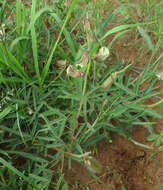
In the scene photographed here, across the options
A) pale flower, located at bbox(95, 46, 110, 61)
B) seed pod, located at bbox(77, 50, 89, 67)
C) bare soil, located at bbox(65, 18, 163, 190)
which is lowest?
bare soil, located at bbox(65, 18, 163, 190)

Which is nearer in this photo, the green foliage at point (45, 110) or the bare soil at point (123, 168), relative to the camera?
the green foliage at point (45, 110)

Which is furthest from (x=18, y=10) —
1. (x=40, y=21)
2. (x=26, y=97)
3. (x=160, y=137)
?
(x=160, y=137)

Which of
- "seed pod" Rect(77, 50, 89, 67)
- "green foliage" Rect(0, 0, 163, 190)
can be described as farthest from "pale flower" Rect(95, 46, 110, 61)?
"green foliage" Rect(0, 0, 163, 190)

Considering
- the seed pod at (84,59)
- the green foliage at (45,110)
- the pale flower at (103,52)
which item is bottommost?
the green foliage at (45,110)

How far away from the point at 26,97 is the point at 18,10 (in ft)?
1.56

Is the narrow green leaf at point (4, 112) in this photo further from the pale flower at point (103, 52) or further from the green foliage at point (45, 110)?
the pale flower at point (103, 52)

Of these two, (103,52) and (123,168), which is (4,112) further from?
(123,168)

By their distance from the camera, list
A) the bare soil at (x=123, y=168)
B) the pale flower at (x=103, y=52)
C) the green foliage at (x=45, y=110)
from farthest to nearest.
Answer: the bare soil at (x=123, y=168) < the green foliage at (x=45, y=110) < the pale flower at (x=103, y=52)

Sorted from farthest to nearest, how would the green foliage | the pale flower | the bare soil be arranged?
1. the bare soil
2. the green foliage
3. the pale flower

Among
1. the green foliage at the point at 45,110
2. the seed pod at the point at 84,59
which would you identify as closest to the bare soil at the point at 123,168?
the green foliage at the point at 45,110

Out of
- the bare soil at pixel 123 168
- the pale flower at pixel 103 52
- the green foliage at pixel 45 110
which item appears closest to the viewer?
the pale flower at pixel 103 52

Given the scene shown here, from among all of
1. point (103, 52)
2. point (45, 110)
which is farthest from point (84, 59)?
point (45, 110)

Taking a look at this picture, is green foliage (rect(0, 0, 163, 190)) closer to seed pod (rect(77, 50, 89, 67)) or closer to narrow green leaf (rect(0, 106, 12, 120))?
narrow green leaf (rect(0, 106, 12, 120))

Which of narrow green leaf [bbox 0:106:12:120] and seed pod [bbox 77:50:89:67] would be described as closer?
seed pod [bbox 77:50:89:67]
